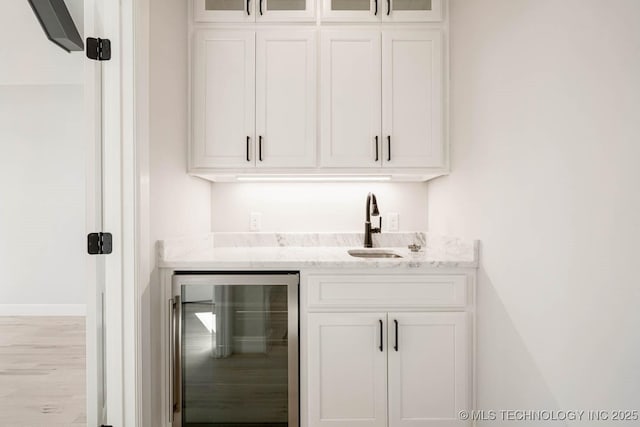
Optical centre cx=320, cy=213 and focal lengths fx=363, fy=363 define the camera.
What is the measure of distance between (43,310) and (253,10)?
1855mm

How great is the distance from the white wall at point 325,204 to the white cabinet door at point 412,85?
1.53 ft

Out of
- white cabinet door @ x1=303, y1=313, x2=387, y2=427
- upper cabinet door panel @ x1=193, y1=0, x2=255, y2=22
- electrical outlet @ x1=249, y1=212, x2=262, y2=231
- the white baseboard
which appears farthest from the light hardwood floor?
upper cabinet door panel @ x1=193, y1=0, x2=255, y2=22

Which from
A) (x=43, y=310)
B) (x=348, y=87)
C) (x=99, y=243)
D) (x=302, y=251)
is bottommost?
(x=43, y=310)

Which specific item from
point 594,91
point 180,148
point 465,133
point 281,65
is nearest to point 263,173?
point 180,148

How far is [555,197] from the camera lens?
1.26m

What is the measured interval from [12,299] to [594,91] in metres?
2.06

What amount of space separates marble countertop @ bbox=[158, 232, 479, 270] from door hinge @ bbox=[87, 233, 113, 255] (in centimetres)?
25

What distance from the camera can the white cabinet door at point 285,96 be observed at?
2.14m

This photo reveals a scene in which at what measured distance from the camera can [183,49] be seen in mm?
2076

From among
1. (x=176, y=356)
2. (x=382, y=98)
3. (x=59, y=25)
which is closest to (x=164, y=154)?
(x=59, y=25)

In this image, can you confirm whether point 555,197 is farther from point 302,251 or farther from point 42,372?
point 42,372

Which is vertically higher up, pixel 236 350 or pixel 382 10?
pixel 382 10

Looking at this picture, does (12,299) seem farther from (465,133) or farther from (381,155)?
(465,133)

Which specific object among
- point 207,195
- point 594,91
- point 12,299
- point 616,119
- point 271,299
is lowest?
point 271,299
